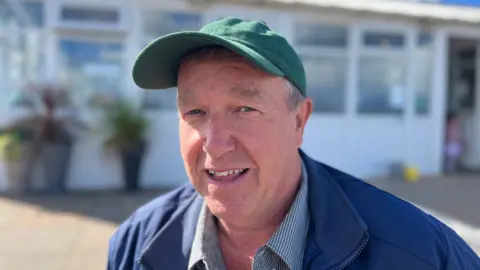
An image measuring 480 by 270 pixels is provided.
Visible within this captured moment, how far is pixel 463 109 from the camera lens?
36.0ft

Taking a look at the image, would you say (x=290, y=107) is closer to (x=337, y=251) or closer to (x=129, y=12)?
(x=337, y=251)

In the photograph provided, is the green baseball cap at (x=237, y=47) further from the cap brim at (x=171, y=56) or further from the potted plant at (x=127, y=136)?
the potted plant at (x=127, y=136)

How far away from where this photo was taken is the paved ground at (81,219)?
4.99 meters

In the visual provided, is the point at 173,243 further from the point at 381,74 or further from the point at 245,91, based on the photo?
the point at 381,74

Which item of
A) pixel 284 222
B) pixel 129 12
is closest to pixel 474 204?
pixel 129 12

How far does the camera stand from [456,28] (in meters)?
9.82

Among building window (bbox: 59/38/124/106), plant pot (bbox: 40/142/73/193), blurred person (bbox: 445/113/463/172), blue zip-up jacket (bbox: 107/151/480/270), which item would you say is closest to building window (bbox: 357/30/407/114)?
blurred person (bbox: 445/113/463/172)

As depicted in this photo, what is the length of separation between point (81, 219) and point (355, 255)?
5394 millimetres

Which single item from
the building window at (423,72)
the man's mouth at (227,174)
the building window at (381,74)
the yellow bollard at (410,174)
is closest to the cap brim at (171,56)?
the man's mouth at (227,174)

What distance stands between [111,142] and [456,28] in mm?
6443

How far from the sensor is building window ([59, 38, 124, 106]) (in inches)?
324

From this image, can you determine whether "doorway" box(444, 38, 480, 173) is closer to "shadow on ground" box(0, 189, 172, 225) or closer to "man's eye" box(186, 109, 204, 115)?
"shadow on ground" box(0, 189, 172, 225)

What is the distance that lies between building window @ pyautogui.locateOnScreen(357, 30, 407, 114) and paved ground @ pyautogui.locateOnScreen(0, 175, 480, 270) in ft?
4.96

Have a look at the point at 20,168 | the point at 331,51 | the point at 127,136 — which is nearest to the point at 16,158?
the point at 20,168
